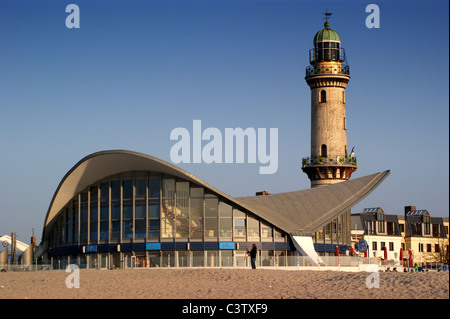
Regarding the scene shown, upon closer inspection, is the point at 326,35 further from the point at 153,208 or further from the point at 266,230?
the point at 153,208

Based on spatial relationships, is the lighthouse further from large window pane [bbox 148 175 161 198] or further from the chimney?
large window pane [bbox 148 175 161 198]

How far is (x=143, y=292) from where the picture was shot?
3469 centimetres

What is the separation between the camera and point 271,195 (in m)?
72.2

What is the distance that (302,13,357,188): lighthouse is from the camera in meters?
91.3

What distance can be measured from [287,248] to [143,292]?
3139 cm

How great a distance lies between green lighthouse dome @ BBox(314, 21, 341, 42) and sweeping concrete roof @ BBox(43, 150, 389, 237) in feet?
80.9

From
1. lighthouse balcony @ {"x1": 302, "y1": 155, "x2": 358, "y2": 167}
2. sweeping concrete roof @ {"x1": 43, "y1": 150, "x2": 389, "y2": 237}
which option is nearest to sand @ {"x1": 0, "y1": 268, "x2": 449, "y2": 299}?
sweeping concrete roof @ {"x1": 43, "y1": 150, "x2": 389, "y2": 237}

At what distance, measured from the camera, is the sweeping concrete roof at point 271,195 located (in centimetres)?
6388

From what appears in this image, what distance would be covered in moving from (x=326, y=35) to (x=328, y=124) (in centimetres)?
983
